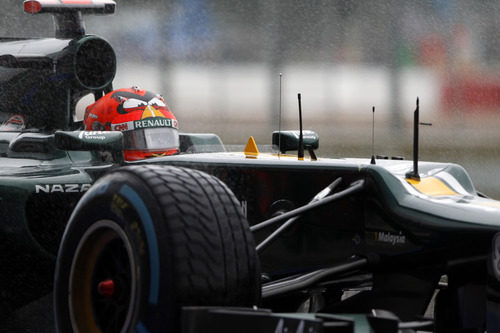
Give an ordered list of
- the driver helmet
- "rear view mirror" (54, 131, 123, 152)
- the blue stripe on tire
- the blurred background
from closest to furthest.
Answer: the blue stripe on tire → "rear view mirror" (54, 131, 123, 152) → the driver helmet → the blurred background

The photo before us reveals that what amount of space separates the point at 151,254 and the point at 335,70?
1127cm

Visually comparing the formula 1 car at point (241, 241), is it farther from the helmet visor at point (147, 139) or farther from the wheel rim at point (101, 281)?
the helmet visor at point (147, 139)

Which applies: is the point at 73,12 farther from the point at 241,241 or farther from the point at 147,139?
the point at 241,241

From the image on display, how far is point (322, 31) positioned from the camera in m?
14.8

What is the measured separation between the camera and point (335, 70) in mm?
13141

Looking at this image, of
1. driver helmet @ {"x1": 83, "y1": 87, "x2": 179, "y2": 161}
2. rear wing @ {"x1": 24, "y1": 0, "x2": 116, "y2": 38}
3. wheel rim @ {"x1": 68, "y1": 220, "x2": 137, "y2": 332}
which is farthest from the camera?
rear wing @ {"x1": 24, "y1": 0, "x2": 116, "y2": 38}

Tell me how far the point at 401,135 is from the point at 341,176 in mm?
9540

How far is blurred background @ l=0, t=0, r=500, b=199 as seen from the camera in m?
11.1

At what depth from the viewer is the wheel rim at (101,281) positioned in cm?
238

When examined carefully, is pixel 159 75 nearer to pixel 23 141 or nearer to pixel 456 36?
pixel 456 36

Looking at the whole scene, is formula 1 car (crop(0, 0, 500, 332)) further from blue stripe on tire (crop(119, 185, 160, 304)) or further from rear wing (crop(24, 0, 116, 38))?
rear wing (crop(24, 0, 116, 38))

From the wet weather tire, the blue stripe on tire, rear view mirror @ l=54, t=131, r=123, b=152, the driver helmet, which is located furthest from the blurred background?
the blue stripe on tire

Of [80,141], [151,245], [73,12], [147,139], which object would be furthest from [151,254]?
[73,12]

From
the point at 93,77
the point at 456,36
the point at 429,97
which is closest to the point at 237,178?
the point at 93,77
